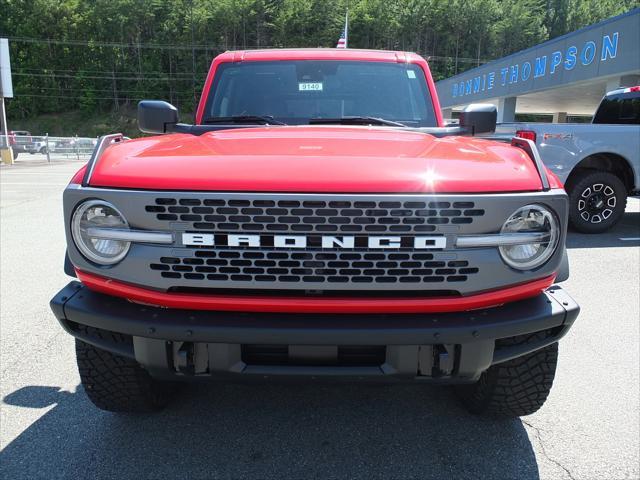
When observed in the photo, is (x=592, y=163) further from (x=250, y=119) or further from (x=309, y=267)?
(x=309, y=267)

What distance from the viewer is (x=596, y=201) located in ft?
23.6

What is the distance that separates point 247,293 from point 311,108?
5.84ft

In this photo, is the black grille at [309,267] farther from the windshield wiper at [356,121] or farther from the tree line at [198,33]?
the tree line at [198,33]

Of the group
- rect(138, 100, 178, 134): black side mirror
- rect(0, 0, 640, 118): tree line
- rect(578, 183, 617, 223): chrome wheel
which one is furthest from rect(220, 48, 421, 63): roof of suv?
rect(0, 0, 640, 118): tree line

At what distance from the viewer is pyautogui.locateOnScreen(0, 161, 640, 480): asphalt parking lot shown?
2193 millimetres

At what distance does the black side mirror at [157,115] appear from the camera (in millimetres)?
3168

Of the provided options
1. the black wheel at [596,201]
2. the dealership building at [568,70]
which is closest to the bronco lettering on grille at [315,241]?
the black wheel at [596,201]

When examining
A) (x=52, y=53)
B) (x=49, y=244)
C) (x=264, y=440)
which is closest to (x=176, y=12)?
(x=52, y=53)

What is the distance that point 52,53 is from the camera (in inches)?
3024

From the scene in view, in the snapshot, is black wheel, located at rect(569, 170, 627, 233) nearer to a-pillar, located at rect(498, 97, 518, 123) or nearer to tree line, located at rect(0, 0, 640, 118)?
a-pillar, located at rect(498, 97, 518, 123)

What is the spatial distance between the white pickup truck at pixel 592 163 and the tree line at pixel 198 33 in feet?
236

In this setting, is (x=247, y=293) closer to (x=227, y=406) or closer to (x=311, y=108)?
(x=227, y=406)

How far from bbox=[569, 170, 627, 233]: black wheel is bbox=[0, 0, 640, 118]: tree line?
236 feet

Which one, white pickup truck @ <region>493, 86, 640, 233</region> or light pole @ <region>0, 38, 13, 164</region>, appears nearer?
white pickup truck @ <region>493, 86, 640, 233</region>
